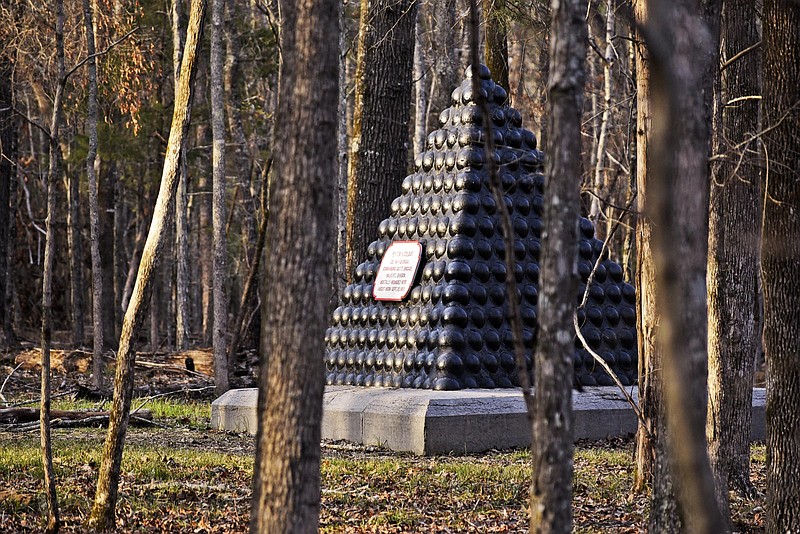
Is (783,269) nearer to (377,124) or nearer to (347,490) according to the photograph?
(347,490)

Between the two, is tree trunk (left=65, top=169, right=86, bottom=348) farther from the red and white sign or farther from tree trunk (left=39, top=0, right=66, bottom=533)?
tree trunk (left=39, top=0, right=66, bottom=533)

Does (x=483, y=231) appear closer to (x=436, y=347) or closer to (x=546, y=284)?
(x=436, y=347)

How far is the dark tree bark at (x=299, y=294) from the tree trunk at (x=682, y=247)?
4.51 feet

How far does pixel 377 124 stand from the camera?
14648mm

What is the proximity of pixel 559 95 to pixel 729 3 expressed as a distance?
14.5ft

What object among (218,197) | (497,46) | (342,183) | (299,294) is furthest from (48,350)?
(342,183)

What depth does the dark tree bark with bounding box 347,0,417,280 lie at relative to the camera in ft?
48.0

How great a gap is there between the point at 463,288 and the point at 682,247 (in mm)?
7214

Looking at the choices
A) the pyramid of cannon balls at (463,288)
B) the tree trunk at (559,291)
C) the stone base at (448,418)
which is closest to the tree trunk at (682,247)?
the tree trunk at (559,291)

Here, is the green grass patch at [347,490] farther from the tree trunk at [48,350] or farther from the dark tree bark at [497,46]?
the dark tree bark at [497,46]

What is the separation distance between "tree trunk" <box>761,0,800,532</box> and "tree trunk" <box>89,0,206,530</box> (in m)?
3.59

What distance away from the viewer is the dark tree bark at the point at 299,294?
4.79m

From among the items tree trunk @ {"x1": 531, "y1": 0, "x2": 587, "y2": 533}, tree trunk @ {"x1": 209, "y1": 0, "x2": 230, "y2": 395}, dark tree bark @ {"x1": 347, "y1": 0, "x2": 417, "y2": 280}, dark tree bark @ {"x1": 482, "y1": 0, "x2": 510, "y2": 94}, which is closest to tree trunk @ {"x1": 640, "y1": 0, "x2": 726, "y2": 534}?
tree trunk @ {"x1": 531, "y1": 0, "x2": 587, "y2": 533}

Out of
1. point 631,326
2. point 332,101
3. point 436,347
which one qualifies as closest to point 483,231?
point 436,347
